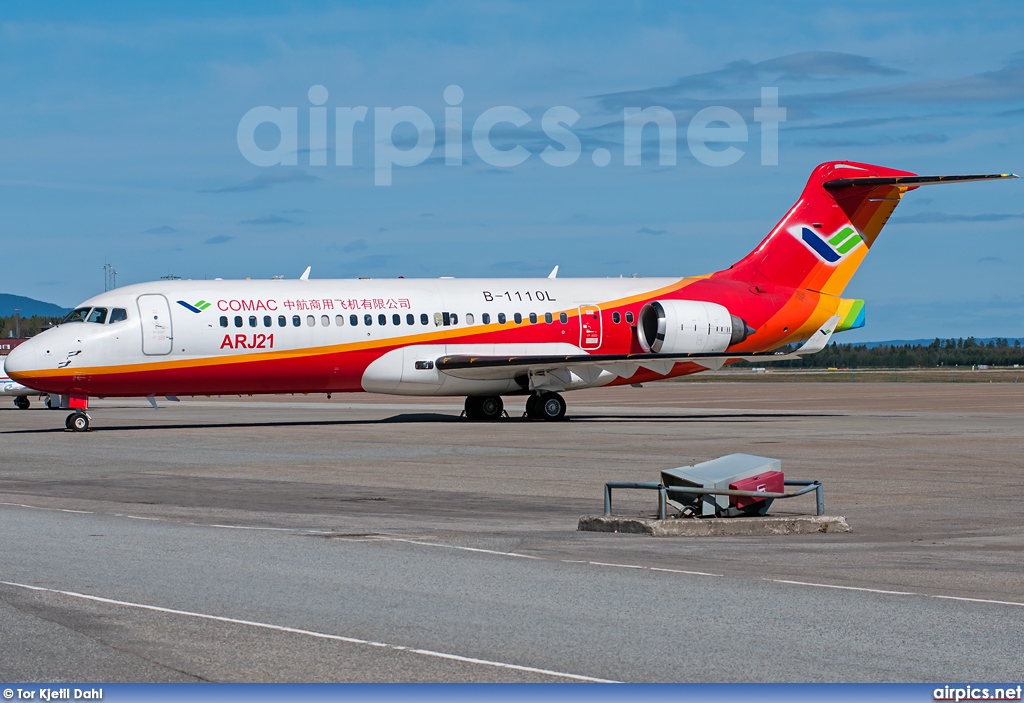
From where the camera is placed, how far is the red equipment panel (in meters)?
14.9

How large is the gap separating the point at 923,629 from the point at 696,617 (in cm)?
158

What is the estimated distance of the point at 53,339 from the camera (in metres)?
33.9

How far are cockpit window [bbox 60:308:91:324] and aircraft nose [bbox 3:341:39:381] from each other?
4.77 feet

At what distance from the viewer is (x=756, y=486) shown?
15.0 meters

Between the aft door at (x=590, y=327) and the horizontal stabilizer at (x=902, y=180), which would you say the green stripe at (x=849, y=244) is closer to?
the horizontal stabilizer at (x=902, y=180)

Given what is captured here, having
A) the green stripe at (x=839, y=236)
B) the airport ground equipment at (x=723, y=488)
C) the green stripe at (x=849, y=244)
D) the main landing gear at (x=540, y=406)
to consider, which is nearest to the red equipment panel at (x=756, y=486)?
Answer: the airport ground equipment at (x=723, y=488)

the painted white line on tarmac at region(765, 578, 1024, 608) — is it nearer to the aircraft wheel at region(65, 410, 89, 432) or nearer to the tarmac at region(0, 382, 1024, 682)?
the tarmac at region(0, 382, 1024, 682)

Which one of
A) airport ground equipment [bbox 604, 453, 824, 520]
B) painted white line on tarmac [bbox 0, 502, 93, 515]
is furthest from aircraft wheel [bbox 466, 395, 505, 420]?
airport ground equipment [bbox 604, 453, 824, 520]

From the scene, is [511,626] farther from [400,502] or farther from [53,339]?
[53,339]

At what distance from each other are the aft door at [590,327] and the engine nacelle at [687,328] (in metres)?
1.33

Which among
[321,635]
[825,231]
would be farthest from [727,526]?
[825,231]

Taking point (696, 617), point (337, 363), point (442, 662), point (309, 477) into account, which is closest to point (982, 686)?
point (696, 617)

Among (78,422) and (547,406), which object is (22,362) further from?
(547,406)

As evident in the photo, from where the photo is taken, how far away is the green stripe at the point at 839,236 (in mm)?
41344
